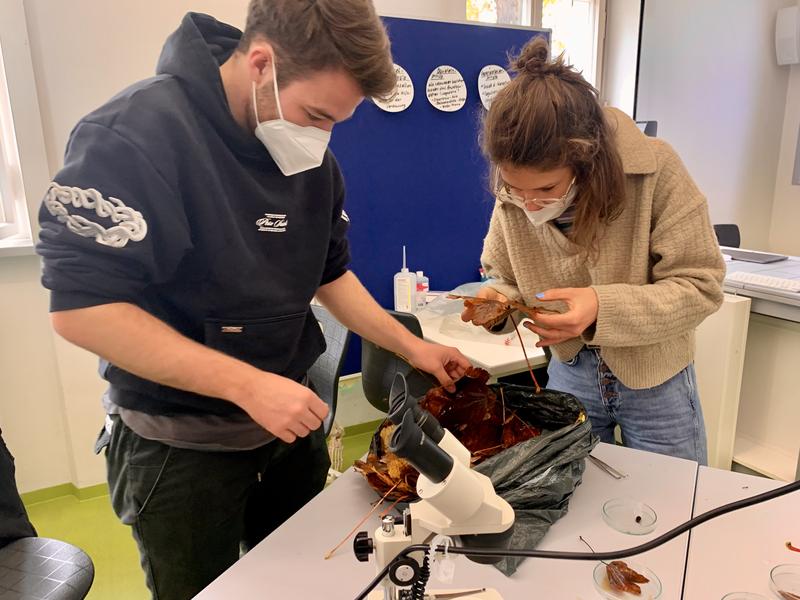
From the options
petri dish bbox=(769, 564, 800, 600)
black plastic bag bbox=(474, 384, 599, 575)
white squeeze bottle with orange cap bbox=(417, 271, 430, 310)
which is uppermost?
black plastic bag bbox=(474, 384, 599, 575)

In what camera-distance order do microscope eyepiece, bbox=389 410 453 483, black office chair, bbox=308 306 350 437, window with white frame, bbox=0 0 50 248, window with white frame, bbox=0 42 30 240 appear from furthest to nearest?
window with white frame, bbox=0 42 30 240 < window with white frame, bbox=0 0 50 248 < black office chair, bbox=308 306 350 437 < microscope eyepiece, bbox=389 410 453 483

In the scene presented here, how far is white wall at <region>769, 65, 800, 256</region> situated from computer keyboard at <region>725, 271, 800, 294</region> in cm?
284

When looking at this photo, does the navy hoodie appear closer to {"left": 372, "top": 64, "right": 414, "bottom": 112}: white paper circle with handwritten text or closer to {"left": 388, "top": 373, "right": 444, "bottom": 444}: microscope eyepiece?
{"left": 388, "top": 373, "right": 444, "bottom": 444}: microscope eyepiece

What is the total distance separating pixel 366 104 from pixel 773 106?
358 centimetres

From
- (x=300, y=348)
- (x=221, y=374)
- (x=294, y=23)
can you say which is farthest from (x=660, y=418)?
(x=294, y=23)

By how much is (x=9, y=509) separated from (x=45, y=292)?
4.30 feet

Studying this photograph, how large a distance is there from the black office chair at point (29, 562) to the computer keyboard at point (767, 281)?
2418 millimetres

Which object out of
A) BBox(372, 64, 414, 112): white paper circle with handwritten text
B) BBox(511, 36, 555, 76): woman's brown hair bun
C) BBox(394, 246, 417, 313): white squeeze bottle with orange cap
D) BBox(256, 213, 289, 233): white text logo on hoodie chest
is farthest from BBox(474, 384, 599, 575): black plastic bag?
BBox(372, 64, 414, 112): white paper circle with handwritten text

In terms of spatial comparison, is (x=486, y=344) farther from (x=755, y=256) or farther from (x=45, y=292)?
(x=45, y=292)

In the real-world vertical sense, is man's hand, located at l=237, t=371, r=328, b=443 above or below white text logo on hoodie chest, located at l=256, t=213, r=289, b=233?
below

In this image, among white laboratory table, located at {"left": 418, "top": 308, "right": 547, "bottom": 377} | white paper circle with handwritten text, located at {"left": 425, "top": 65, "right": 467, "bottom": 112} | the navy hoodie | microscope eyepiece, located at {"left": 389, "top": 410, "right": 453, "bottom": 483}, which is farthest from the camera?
white paper circle with handwritten text, located at {"left": 425, "top": 65, "right": 467, "bottom": 112}

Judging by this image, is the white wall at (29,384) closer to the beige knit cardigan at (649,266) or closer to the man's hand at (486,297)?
the man's hand at (486,297)

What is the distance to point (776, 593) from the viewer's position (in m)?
0.91

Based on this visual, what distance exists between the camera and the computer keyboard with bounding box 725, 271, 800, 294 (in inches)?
87.4
